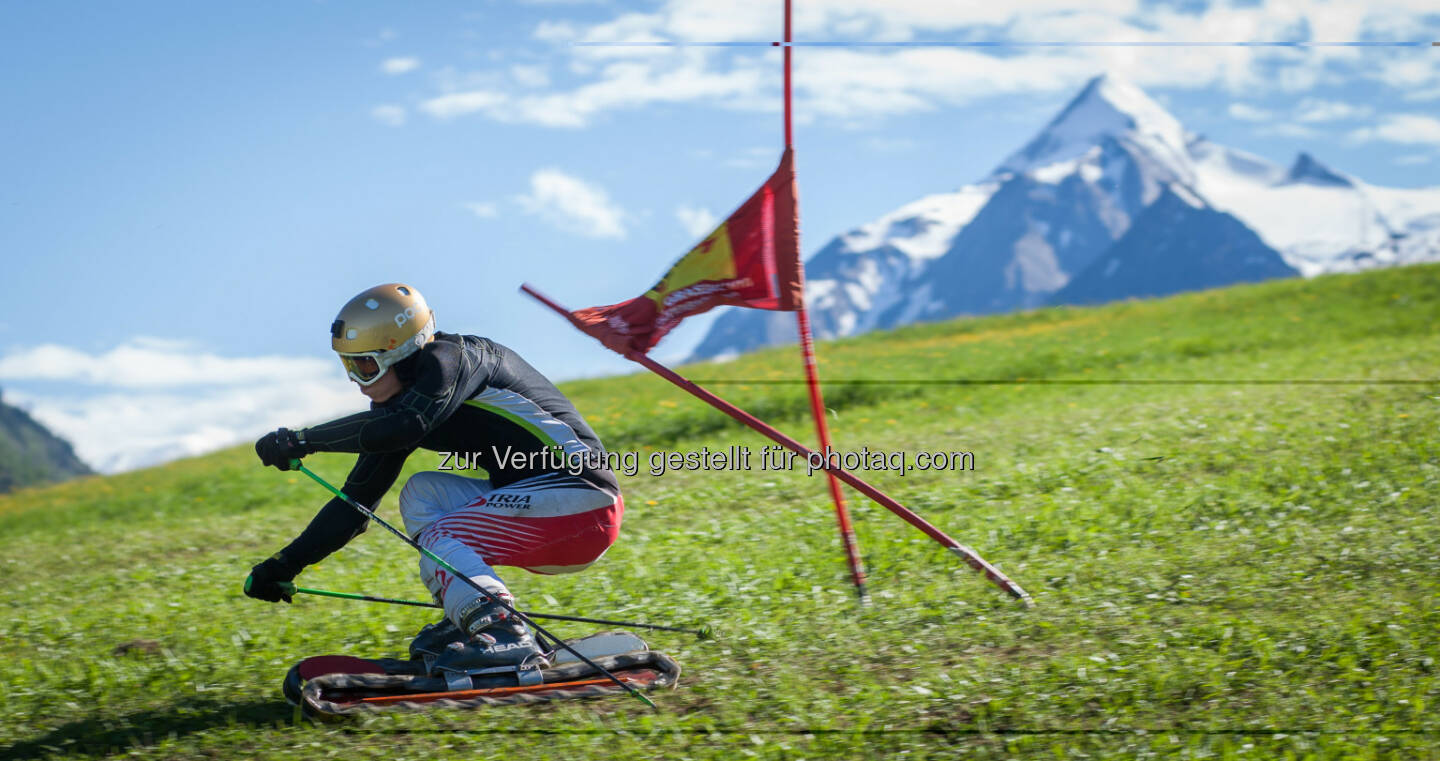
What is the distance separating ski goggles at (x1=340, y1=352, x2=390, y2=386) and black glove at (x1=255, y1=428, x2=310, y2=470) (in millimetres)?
468

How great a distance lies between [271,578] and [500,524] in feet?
4.46

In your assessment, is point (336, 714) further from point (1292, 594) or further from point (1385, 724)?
point (1292, 594)

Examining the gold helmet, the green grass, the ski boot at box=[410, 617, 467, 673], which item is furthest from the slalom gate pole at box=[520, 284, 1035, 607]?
the ski boot at box=[410, 617, 467, 673]

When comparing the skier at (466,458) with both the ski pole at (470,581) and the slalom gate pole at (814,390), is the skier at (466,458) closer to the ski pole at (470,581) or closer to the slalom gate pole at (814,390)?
the ski pole at (470,581)

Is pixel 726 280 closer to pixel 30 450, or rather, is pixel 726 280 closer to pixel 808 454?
pixel 808 454

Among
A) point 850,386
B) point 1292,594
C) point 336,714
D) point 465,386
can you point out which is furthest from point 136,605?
point 850,386

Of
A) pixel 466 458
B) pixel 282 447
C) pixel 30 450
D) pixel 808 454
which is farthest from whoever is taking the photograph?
pixel 30 450

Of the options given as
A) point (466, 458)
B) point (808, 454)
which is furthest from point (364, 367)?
point (808, 454)

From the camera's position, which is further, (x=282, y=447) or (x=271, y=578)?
A: (x=271, y=578)

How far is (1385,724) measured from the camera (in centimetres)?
587

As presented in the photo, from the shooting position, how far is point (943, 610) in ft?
26.5

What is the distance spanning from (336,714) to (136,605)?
433 centimetres

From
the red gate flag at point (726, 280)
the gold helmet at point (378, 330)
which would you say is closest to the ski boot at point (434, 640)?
the gold helmet at point (378, 330)

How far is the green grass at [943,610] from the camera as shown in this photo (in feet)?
19.7
